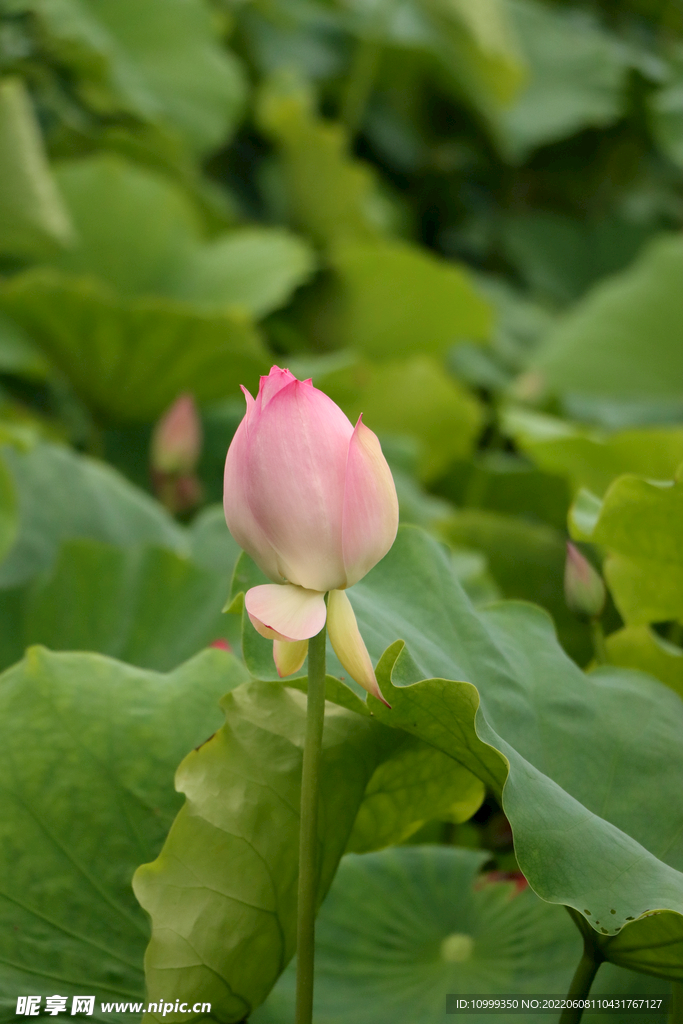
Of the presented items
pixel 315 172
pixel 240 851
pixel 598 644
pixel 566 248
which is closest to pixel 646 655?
pixel 598 644

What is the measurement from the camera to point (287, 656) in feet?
1.11

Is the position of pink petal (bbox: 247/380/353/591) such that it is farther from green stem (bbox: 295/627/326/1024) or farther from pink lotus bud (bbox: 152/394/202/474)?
pink lotus bud (bbox: 152/394/202/474)

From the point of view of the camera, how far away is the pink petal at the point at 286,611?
12.5 inches

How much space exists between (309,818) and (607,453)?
2.13 feet

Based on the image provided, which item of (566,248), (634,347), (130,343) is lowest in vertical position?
(566,248)

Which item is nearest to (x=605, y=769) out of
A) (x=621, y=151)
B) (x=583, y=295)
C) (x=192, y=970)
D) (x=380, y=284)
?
(x=192, y=970)

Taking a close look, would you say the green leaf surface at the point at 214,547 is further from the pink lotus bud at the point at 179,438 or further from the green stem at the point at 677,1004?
the green stem at the point at 677,1004

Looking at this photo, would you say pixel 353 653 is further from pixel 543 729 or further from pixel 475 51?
pixel 475 51

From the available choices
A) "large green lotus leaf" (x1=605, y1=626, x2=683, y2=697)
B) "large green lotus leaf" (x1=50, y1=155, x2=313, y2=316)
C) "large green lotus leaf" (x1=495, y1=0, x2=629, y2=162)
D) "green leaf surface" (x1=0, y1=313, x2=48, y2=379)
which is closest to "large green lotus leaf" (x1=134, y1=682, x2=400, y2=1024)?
"large green lotus leaf" (x1=605, y1=626, x2=683, y2=697)

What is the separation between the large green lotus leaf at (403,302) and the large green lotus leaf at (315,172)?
0.09m

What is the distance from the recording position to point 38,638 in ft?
2.35

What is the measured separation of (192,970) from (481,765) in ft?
0.48

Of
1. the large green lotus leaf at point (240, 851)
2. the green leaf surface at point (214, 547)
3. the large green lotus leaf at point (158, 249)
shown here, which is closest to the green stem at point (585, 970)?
the large green lotus leaf at point (240, 851)

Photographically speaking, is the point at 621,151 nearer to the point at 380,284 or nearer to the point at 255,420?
the point at 380,284
